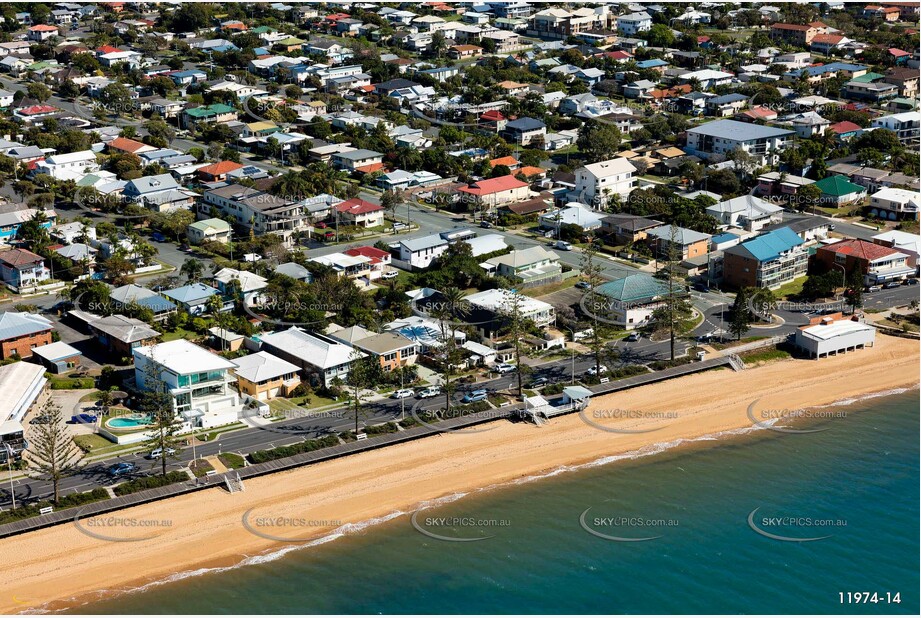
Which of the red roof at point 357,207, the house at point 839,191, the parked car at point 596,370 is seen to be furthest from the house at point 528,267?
the house at point 839,191

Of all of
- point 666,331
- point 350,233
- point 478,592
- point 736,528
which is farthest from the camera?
A: point 350,233

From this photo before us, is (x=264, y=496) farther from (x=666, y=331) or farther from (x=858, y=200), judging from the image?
(x=858, y=200)

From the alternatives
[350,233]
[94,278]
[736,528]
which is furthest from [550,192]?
[736,528]

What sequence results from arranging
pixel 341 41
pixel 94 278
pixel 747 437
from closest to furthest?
1. pixel 747 437
2. pixel 94 278
3. pixel 341 41

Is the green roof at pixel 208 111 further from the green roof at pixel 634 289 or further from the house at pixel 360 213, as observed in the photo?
the green roof at pixel 634 289

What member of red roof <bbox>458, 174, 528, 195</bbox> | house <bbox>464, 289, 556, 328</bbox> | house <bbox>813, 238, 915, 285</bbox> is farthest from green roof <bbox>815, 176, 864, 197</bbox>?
house <bbox>464, 289, 556, 328</bbox>

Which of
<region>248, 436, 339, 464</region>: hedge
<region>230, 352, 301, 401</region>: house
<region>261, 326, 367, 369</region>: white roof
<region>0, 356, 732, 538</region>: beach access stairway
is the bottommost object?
<region>0, 356, 732, 538</region>: beach access stairway

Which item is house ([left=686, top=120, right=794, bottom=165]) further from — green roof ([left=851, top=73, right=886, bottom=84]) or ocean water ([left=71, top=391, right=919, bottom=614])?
ocean water ([left=71, top=391, right=919, bottom=614])
